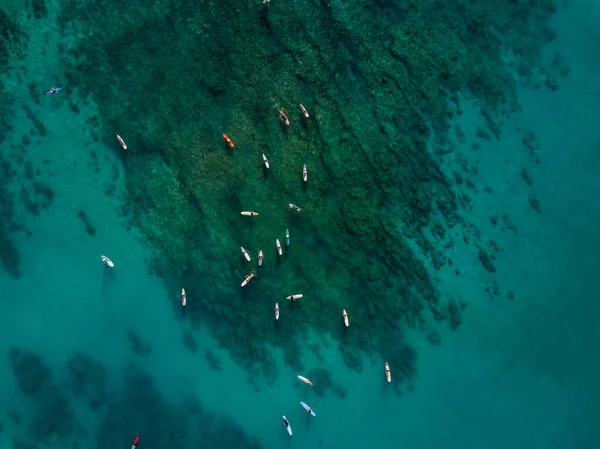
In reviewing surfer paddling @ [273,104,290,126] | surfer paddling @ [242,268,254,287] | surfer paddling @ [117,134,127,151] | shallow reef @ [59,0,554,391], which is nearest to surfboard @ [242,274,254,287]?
surfer paddling @ [242,268,254,287]

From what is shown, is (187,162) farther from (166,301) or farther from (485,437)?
(485,437)

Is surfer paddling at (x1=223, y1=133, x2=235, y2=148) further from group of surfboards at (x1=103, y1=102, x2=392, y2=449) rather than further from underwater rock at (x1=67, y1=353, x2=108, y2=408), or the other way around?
underwater rock at (x1=67, y1=353, x2=108, y2=408)

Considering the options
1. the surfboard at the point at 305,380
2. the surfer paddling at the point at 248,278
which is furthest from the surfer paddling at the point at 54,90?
the surfboard at the point at 305,380

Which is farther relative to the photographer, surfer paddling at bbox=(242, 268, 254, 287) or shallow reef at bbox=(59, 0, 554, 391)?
shallow reef at bbox=(59, 0, 554, 391)

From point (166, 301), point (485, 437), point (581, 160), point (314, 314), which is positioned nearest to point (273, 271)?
point (314, 314)

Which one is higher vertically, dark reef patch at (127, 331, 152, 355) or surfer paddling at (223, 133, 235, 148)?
surfer paddling at (223, 133, 235, 148)

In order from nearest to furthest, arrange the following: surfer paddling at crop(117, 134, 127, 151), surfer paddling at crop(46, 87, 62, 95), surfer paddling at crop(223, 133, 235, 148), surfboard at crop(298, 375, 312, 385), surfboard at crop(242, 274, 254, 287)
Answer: surfboard at crop(298, 375, 312, 385) < surfboard at crop(242, 274, 254, 287) < surfer paddling at crop(223, 133, 235, 148) < surfer paddling at crop(117, 134, 127, 151) < surfer paddling at crop(46, 87, 62, 95)

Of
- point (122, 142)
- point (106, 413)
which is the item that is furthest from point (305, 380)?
point (122, 142)

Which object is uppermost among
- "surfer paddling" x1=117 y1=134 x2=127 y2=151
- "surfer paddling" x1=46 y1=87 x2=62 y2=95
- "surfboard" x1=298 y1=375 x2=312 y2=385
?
"surfer paddling" x1=46 y1=87 x2=62 y2=95
